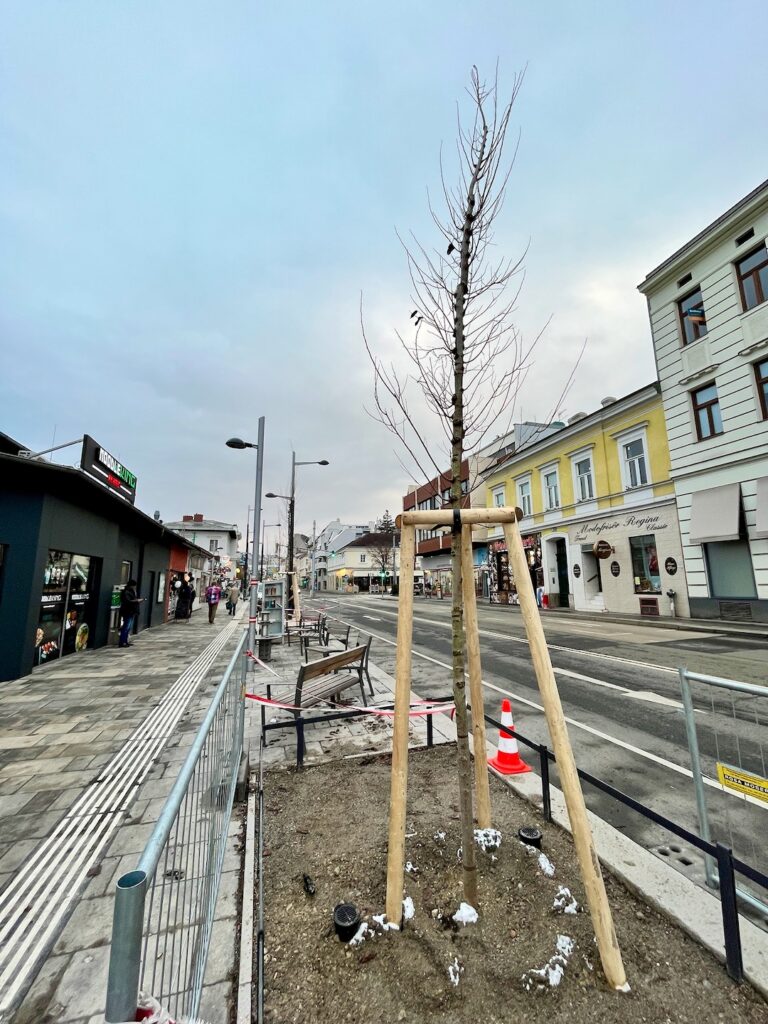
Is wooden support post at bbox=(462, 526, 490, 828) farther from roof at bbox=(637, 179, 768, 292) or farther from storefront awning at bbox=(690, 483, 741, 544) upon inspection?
roof at bbox=(637, 179, 768, 292)

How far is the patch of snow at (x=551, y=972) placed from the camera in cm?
199

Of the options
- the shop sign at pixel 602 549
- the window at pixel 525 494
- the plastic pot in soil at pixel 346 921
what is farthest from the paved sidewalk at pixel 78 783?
the window at pixel 525 494

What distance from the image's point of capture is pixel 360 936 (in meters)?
2.27

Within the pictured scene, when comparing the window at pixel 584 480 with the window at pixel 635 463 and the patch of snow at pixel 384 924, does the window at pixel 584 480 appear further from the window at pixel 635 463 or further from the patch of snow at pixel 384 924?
the patch of snow at pixel 384 924

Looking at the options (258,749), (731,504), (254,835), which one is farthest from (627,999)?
(731,504)

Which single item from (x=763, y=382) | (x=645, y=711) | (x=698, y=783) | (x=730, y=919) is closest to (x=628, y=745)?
(x=645, y=711)

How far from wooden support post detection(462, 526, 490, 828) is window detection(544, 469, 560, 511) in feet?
79.5

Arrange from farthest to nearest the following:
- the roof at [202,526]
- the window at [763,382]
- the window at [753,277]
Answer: the roof at [202,526] < the window at [753,277] < the window at [763,382]

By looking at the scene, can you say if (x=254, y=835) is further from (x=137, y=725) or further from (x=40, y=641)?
(x=40, y=641)

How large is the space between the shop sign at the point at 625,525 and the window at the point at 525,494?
4558 millimetres

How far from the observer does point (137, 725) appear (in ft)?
19.2

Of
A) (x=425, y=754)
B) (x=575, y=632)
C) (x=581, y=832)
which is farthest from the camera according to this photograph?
(x=575, y=632)

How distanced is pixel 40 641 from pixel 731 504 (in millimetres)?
21098

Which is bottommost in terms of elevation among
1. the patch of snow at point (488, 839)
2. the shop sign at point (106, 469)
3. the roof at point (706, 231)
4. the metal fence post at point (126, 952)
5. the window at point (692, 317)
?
the patch of snow at point (488, 839)
